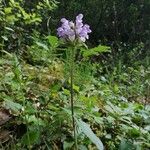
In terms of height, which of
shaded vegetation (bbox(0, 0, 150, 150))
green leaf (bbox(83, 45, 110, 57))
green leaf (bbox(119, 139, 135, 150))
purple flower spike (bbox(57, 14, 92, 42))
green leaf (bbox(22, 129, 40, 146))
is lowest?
green leaf (bbox(119, 139, 135, 150))

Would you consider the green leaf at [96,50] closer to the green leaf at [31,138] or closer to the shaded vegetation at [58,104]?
the shaded vegetation at [58,104]

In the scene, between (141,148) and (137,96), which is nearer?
(141,148)

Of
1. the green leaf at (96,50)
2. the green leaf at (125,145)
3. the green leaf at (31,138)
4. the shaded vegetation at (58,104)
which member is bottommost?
the green leaf at (125,145)

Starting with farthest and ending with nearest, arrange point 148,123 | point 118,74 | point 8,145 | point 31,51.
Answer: point 118,74, point 31,51, point 148,123, point 8,145

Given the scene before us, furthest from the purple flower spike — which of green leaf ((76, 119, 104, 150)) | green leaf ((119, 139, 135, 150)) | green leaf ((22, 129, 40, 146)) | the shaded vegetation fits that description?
green leaf ((119, 139, 135, 150))

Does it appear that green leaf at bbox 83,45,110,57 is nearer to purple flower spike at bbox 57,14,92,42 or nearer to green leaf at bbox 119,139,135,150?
purple flower spike at bbox 57,14,92,42

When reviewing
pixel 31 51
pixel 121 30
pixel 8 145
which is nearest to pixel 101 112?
pixel 8 145

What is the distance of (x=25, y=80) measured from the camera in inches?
125

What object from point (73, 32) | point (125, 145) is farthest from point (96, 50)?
point (125, 145)

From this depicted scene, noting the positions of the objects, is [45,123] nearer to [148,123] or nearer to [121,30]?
[148,123]

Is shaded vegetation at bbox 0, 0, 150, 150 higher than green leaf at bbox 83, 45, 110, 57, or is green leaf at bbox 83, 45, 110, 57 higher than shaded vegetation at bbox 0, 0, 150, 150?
green leaf at bbox 83, 45, 110, 57

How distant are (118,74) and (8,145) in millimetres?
3129

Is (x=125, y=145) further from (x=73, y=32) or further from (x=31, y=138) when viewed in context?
(x=73, y=32)

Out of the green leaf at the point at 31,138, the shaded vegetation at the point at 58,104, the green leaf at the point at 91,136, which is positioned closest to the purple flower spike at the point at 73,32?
the shaded vegetation at the point at 58,104
